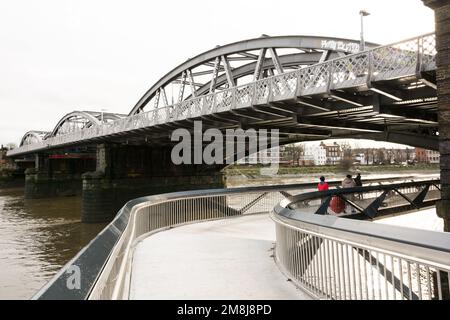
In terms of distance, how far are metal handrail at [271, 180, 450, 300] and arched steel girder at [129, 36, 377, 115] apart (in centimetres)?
1353

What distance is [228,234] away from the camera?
9.90 metres

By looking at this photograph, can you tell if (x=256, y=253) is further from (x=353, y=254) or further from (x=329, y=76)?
(x=329, y=76)

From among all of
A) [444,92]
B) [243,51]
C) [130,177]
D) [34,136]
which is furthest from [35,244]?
[34,136]

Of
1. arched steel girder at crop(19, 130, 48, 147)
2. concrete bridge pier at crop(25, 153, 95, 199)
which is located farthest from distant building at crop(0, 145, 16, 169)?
concrete bridge pier at crop(25, 153, 95, 199)

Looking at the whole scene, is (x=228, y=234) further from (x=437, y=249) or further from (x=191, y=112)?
(x=191, y=112)

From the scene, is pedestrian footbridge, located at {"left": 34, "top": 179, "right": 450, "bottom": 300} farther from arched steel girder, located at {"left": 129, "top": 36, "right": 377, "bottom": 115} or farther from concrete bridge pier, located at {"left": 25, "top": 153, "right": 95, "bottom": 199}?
concrete bridge pier, located at {"left": 25, "top": 153, "right": 95, "bottom": 199}

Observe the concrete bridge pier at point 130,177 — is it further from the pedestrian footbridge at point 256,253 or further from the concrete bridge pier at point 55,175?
the concrete bridge pier at point 55,175

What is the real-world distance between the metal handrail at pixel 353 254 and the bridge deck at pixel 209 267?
1.38ft

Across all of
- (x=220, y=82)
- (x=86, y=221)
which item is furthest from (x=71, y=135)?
(x=220, y=82)

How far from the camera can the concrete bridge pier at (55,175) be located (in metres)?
54.9

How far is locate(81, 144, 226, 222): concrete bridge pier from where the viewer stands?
3362 centimetres

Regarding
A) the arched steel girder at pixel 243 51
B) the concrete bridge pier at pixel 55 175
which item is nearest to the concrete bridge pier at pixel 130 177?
the arched steel girder at pixel 243 51
